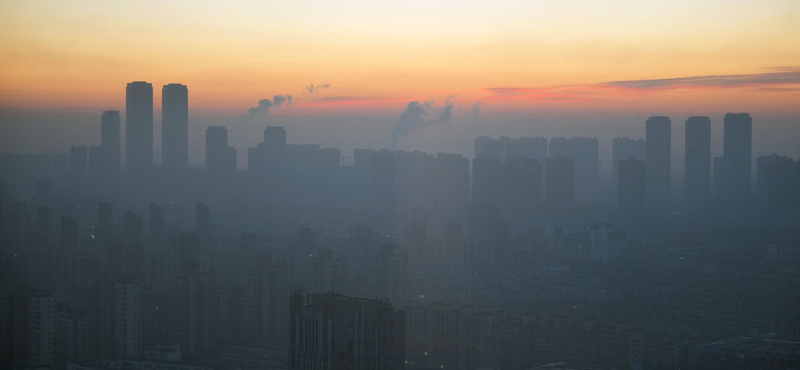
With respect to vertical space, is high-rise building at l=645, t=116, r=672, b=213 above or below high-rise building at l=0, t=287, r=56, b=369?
above

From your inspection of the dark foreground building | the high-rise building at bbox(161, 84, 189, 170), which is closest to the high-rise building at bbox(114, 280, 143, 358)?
the dark foreground building

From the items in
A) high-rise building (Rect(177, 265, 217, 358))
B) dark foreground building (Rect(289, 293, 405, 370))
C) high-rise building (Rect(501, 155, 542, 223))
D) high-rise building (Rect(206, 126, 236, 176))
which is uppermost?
high-rise building (Rect(206, 126, 236, 176))

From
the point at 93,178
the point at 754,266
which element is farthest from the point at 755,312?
the point at 93,178

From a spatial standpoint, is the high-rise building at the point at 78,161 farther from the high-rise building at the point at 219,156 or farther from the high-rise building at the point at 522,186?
the high-rise building at the point at 522,186

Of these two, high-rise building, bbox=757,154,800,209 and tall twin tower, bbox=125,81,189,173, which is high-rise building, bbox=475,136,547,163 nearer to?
high-rise building, bbox=757,154,800,209

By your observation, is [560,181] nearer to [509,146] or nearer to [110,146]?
[509,146]

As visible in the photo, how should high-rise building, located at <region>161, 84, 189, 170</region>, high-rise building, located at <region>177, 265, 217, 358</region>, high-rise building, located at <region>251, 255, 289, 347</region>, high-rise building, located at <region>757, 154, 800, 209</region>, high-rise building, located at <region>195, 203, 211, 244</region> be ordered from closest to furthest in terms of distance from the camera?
high-rise building, located at <region>177, 265, 217, 358</region> < high-rise building, located at <region>251, 255, 289, 347</region> < high-rise building, located at <region>195, 203, 211, 244</region> < high-rise building, located at <region>161, 84, 189, 170</region> < high-rise building, located at <region>757, 154, 800, 209</region>

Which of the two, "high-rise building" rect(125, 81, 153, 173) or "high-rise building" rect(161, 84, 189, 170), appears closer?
"high-rise building" rect(125, 81, 153, 173)
